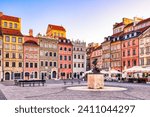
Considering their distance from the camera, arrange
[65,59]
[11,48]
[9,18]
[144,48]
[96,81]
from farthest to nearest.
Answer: [65,59], [9,18], [11,48], [144,48], [96,81]

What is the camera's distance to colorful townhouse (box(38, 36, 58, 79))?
2068 inches

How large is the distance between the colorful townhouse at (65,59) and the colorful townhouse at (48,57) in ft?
3.82

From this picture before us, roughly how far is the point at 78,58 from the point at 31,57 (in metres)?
13.5

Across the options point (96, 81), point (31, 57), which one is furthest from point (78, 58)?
point (96, 81)

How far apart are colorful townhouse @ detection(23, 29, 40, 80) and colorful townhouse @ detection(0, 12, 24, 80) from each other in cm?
102

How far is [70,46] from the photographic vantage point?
5797cm

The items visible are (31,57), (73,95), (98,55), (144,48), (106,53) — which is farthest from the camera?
(98,55)

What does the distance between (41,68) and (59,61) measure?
5.36 metres

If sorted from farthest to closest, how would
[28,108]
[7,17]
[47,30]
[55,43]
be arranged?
[47,30] → [55,43] → [7,17] → [28,108]

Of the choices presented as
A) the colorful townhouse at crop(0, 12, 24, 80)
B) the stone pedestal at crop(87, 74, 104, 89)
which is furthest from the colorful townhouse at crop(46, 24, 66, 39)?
the stone pedestal at crop(87, 74, 104, 89)

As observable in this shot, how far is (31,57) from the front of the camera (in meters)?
50.5

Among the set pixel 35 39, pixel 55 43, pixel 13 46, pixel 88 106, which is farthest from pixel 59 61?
pixel 88 106

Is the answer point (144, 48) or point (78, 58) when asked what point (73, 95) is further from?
point (78, 58)

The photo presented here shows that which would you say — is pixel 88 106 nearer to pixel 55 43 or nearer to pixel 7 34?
pixel 7 34
